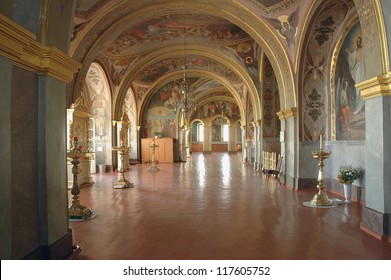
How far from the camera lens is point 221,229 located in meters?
4.92

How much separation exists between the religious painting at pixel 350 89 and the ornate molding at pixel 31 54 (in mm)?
6261

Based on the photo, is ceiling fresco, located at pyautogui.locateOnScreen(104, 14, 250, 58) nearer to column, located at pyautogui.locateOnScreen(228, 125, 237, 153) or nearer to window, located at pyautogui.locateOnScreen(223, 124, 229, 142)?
column, located at pyautogui.locateOnScreen(228, 125, 237, 153)

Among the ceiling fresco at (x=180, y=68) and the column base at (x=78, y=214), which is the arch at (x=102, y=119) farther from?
the column base at (x=78, y=214)

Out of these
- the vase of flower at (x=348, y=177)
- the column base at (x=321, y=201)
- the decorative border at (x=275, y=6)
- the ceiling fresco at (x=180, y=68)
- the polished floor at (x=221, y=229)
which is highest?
the ceiling fresco at (x=180, y=68)

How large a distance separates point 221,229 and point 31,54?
3.69 m

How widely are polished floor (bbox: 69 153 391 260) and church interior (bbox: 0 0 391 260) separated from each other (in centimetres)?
3

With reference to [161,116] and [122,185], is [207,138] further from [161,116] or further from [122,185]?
[122,185]

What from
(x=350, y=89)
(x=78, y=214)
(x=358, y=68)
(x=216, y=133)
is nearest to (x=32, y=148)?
(x=78, y=214)

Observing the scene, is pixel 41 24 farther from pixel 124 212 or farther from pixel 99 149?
pixel 99 149

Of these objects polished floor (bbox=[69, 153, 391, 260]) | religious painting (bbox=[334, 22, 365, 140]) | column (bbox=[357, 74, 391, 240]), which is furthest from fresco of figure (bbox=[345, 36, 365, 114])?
column (bbox=[357, 74, 391, 240])

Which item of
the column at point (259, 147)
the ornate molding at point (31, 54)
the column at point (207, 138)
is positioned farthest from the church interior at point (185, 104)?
the column at point (207, 138)

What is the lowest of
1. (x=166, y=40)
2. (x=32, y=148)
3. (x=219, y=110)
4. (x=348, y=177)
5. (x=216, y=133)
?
(x=348, y=177)

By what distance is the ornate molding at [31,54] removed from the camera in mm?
2668

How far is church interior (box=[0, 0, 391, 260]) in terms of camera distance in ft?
10.8
